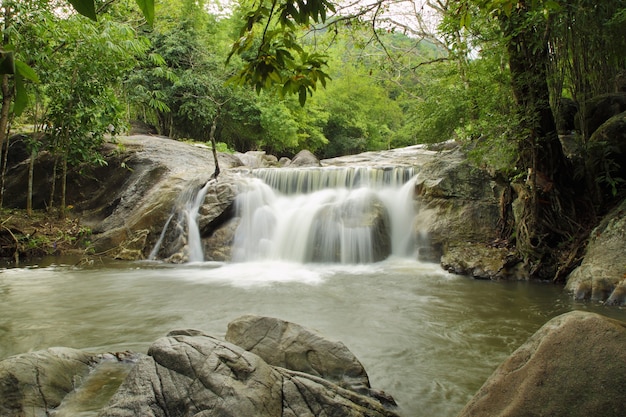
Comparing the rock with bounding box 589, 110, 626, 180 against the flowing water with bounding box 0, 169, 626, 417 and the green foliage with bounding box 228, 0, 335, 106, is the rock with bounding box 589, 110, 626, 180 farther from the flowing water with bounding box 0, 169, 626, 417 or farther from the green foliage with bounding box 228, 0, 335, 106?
the green foliage with bounding box 228, 0, 335, 106

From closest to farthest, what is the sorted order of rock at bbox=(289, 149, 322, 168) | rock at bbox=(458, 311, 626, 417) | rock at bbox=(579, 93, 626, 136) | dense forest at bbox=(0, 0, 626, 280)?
rock at bbox=(458, 311, 626, 417)
dense forest at bbox=(0, 0, 626, 280)
rock at bbox=(579, 93, 626, 136)
rock at bbox=(289, 149, 322, 168)

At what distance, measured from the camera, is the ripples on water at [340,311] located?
165 inches

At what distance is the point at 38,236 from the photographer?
10547mm

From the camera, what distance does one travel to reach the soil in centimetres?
983

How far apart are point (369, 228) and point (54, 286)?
21.4ft

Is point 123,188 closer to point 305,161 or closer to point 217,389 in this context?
point 305,161

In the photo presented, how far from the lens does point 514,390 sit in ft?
7.79

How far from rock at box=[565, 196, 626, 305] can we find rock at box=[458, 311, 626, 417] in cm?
429

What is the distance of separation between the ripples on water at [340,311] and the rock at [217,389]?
3.08ft

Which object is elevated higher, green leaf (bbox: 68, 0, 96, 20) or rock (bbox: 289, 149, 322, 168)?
rock (bbox: 289, 149, 322, 168)

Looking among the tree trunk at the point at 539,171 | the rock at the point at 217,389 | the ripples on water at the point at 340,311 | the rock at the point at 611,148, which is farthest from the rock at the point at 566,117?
the rock at the point at 217,389

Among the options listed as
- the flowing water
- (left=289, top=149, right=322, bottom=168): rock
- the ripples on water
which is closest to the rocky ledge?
the flowing water

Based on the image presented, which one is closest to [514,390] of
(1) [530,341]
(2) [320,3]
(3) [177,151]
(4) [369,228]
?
(1) [530,341]

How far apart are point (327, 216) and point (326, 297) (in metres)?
3.98
